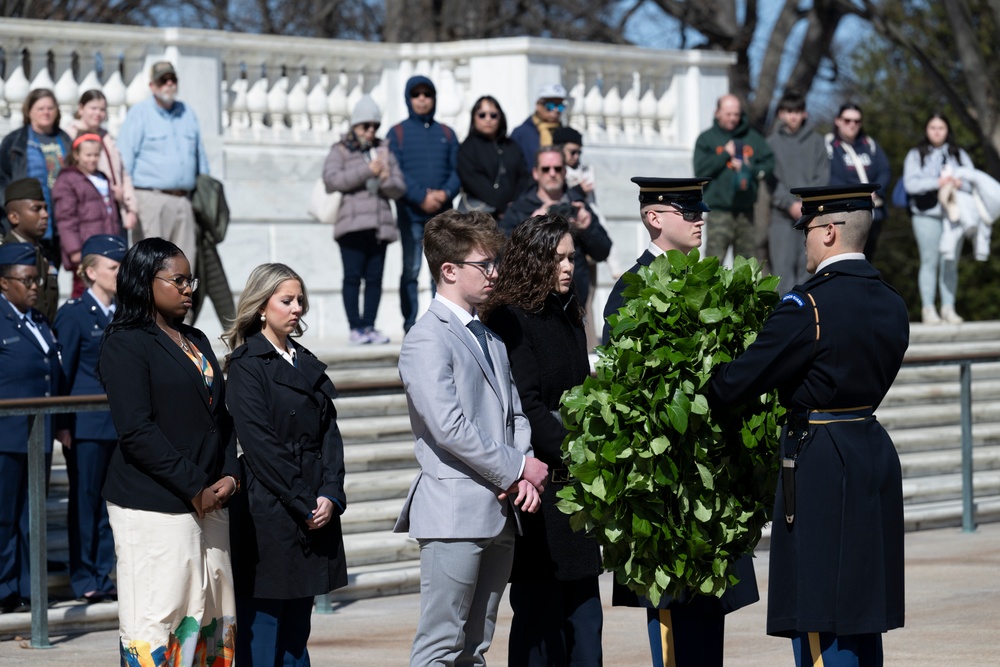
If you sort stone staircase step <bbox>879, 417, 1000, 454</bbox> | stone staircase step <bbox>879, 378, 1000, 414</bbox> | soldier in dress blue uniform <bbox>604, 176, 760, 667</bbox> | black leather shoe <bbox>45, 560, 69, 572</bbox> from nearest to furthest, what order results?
soldier in dress blue uniform <bbox>604, 176, 760, 667</bbox>
black leather shoe <bbox>45, 560, 69, 572</bbox>
stone staircase step <bbox>879, 417, 1000, 454</bbox>
stone staircase step <bbox>879, 378, 1000, 414</bbox>

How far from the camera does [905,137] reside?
28.3 m

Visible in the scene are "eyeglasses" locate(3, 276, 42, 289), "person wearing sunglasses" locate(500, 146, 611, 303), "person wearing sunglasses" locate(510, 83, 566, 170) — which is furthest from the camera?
"person wearing sunglasses" locate(510, 83, 566, 170)

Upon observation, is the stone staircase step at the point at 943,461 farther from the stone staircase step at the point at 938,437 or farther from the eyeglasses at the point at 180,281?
the eyeglasses at the point at 180,281

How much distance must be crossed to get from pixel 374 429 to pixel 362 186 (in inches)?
83.4

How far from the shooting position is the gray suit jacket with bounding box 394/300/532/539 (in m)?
6.09

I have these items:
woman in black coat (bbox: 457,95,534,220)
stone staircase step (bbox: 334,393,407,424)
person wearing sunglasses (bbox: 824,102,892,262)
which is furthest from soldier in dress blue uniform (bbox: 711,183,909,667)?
person wearing sunglasses (bbox: 824,102,892,262)

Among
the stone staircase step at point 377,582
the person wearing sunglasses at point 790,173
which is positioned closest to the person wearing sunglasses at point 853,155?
the person wearing sunglasses at point 790,173

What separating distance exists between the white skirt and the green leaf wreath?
1.38m

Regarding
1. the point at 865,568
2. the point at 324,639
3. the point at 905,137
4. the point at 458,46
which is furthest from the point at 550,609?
the point at 905,137

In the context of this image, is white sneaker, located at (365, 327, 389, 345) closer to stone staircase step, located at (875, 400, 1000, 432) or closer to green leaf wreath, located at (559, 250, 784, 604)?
stone staircase step, located at (875, 400, 1000, 432)

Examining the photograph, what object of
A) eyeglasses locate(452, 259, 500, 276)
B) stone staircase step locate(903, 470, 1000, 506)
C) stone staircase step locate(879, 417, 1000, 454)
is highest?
eyeglasses locate(452, 259, 500, 276)

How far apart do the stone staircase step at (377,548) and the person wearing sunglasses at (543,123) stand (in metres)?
3.72

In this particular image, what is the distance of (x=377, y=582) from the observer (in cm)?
1020

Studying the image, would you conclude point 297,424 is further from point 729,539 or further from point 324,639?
point 324,639
